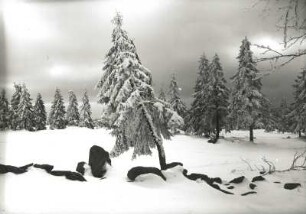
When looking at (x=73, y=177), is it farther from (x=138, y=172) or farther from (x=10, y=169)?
(x=138, y=172)

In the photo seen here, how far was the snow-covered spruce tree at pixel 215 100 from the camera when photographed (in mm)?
34594

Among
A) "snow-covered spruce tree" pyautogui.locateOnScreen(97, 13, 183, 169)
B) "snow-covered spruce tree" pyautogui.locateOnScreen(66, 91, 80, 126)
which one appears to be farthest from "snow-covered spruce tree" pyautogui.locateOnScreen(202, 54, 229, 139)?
"snow-covered spruce tree" pyautogui.locateOnScreen(66, 91, 80, 126)

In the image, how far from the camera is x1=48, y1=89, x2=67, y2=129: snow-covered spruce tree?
56.4m

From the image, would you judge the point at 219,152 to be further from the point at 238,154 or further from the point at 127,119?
the point at 127,119

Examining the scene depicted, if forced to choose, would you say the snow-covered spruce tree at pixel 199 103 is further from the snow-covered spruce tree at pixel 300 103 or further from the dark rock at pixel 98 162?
the dark rock at pixel 98 162

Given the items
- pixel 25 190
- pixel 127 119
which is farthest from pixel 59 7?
pixel 127 119

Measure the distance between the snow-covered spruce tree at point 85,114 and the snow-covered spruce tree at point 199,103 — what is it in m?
28.3

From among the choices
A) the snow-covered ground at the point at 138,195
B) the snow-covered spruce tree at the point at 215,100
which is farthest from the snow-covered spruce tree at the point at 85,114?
the snow-covered ground at the point at 138,195

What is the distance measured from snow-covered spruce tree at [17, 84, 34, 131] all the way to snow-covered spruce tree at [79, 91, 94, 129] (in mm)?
13772

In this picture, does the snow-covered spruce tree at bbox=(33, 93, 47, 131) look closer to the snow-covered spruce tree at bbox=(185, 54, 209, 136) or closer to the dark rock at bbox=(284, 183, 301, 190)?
the snow-covered spruce tree at bbox=(185, 54, 209, 136)

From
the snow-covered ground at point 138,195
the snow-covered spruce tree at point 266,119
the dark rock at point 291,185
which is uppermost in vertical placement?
the snow-covered spruce tree at point 266,119

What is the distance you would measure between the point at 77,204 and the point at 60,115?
52.5m

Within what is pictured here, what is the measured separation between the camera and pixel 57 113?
56500mm

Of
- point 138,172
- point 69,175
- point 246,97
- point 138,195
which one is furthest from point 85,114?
point 138,195
